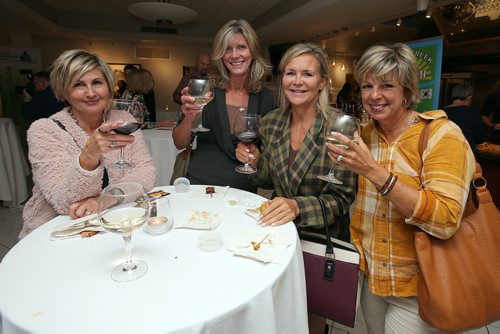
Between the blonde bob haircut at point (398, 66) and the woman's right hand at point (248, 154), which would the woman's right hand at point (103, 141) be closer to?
the woman's right hand at point (248, 154)

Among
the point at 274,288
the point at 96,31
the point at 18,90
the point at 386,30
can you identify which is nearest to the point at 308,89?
the point at 274,288

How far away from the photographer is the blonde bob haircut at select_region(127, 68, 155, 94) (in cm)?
493

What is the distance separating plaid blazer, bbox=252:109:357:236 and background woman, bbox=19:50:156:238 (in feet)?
2.44

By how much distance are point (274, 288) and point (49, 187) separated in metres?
1.19

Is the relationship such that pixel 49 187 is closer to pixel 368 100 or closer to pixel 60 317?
pixel 60 317

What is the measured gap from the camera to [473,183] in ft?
3.92

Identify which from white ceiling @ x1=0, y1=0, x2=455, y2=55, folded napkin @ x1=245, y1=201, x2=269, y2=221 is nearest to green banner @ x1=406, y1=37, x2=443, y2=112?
white ceiling @ x1=0, y1=0, x2=455, y2=55

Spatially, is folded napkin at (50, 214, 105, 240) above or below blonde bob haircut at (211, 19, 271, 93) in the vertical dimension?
below

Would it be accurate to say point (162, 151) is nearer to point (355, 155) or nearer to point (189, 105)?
point (189, 105)

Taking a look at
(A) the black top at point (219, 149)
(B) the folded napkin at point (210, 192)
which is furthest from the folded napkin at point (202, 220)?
(A) the black top at point (219, 149)

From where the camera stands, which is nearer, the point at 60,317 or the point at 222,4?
the point at 60,317

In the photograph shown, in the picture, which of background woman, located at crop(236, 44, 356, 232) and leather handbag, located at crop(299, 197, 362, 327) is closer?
leather handbag, located at crop(299, 197, 362, 327)

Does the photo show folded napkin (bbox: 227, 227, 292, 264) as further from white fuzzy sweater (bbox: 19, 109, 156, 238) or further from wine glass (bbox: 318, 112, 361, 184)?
white fuzzy sweater (bbox: 19, 109, 156, 238)

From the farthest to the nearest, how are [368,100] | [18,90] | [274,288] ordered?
[18,90]
[368,100]
[274,288]
